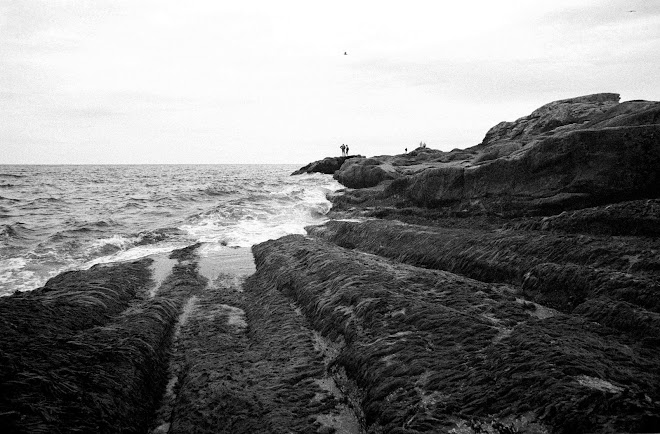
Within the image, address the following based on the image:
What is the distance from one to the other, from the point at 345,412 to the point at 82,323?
22.4ft

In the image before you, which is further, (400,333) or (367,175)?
(367,175)

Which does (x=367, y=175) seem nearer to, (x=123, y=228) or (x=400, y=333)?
(x=123, y=228)

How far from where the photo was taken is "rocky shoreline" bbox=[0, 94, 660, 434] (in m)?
5.40

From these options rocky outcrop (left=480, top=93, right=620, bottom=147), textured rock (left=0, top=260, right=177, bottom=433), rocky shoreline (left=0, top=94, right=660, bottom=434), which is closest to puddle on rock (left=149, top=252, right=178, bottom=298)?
rocky shoreline (left=0, top=94, right=660, bottom=434)

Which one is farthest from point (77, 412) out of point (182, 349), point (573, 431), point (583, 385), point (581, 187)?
point (581, 187)

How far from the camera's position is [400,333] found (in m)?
7.79

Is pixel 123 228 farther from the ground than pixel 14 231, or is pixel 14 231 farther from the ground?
pixel 14 231

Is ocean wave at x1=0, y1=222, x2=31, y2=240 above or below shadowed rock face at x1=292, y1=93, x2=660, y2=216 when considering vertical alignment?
below

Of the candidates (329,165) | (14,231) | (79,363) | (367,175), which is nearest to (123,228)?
(14,231)

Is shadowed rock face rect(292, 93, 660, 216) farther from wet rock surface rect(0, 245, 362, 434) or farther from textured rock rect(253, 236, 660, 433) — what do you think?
wet rock surface rect(0, 245, 362, 434)

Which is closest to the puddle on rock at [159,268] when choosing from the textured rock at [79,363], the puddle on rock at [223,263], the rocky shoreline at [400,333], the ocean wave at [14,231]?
the rocky shoreline at [400,333]

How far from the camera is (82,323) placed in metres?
9.15

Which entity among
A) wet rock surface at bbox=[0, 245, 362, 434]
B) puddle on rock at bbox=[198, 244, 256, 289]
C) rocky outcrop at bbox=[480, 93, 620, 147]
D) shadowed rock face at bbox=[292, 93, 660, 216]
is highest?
rocky outcrop at bbox=[480, 93, 620, 147]

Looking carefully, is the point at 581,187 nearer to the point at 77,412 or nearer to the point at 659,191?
the point at 659,191
